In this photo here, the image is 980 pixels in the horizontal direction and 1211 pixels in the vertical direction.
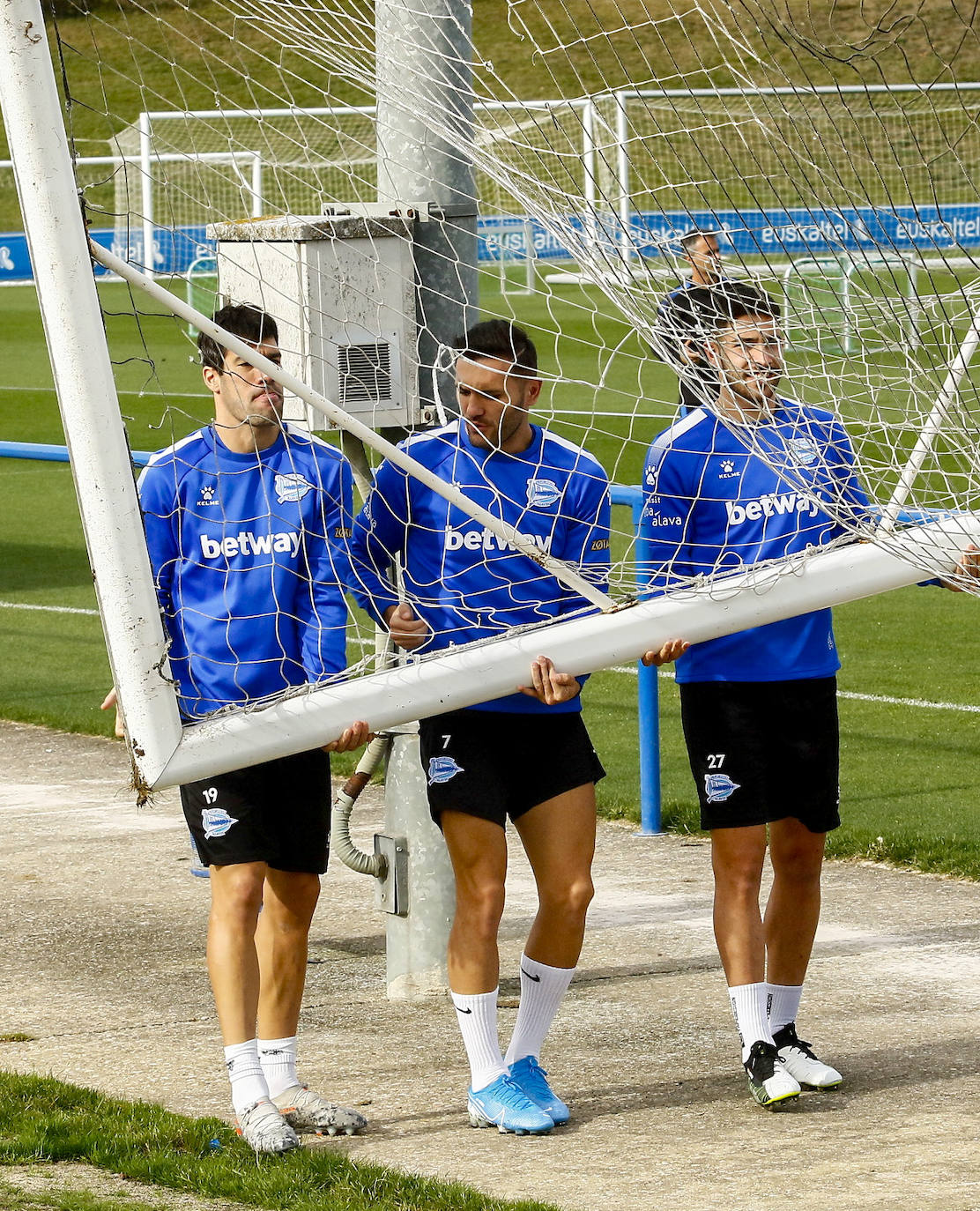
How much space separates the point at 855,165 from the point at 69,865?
14.2 feet

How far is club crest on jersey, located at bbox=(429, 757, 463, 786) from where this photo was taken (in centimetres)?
464

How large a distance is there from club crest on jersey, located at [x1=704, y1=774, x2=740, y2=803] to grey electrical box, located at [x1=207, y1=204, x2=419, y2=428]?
1394 mm

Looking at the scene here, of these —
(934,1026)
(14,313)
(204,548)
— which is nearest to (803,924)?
(934,1026)

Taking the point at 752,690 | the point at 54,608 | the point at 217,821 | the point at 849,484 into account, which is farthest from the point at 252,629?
the point at 54,608

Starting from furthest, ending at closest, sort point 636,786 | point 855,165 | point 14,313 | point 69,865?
point 14,313 → point 636,786 → point 69,865 → point 855,165

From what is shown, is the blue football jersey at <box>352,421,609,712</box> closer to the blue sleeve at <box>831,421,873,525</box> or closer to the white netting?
the white netting

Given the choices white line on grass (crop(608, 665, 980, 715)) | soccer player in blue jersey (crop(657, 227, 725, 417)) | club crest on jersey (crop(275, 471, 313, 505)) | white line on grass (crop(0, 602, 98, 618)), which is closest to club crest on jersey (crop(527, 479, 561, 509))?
soccer player in blue jersey (crop(657, 227, 725, 417))

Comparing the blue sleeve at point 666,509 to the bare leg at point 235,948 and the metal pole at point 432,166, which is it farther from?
the bare leg at point 235,948

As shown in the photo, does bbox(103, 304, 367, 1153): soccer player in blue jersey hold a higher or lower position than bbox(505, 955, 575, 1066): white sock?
higher

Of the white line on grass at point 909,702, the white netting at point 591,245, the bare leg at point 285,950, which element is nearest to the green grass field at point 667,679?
the white line on grass at point 909,702

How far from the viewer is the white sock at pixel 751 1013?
4.75 m

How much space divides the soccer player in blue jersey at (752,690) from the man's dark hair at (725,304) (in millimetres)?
33

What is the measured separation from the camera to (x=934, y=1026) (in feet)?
17.3

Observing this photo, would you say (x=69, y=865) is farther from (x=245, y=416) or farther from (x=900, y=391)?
(x=900, y=391)
